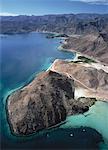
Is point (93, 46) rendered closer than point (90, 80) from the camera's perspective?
No

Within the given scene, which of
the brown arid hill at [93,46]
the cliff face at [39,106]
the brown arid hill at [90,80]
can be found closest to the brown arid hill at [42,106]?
the cliff face at [39,106]

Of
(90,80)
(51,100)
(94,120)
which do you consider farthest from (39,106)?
(90,80)

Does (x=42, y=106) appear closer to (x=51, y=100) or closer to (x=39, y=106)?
(x=39, y=106)

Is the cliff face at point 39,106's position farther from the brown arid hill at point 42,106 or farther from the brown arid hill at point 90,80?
the brown arid hill at point 90,80

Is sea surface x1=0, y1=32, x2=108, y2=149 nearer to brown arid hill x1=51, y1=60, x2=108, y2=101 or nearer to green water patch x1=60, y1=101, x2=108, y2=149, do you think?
green water patch x1=60, y1=101, x2=108, y2=149

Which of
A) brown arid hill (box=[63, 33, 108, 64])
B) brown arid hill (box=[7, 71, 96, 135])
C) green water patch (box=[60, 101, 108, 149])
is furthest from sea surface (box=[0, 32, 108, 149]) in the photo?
brown arid hill (box=[63, 33, 108, 64])

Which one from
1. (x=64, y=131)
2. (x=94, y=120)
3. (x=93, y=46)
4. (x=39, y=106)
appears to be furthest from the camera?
(x=93, y=46)

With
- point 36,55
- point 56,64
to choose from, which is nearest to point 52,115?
point 56,64
